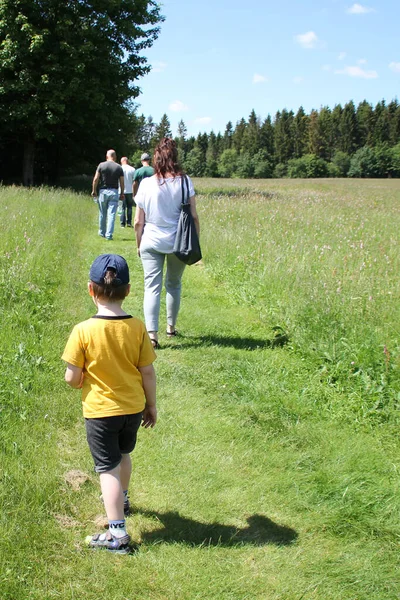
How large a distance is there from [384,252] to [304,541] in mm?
6229

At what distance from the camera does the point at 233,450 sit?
→ 3.69 m

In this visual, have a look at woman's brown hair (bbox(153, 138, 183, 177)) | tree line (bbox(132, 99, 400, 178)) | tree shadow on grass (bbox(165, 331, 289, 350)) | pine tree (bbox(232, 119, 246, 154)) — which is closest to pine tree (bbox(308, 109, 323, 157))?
tree line (bbox(132, 99, 400, 178))

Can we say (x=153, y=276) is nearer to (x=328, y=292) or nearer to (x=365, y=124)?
(x=328, y=292)

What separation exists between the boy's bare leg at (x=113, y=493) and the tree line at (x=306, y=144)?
101311 millimetres

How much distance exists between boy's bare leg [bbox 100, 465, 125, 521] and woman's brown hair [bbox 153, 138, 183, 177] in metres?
3.48

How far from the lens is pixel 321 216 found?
1277 cm

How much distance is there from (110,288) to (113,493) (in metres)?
1.03

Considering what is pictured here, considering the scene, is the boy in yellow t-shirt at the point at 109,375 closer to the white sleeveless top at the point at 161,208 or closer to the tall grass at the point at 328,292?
the tall grass at the point at 328,292

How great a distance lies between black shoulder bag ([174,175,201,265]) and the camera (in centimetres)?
532

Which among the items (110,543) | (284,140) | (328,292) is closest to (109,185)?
(328,292)

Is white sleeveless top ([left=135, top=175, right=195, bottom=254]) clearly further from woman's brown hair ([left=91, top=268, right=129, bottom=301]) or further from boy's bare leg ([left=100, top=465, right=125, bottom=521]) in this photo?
boy's bare leg ([left=100, top=465, right=125, bottom=521])

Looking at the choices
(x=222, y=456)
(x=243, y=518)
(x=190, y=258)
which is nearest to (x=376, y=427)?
(x=222, y=456)

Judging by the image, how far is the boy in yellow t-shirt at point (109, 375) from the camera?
2.60 metres

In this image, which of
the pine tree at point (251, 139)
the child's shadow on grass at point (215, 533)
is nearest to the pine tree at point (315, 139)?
the pine tree at point (251, 139)
